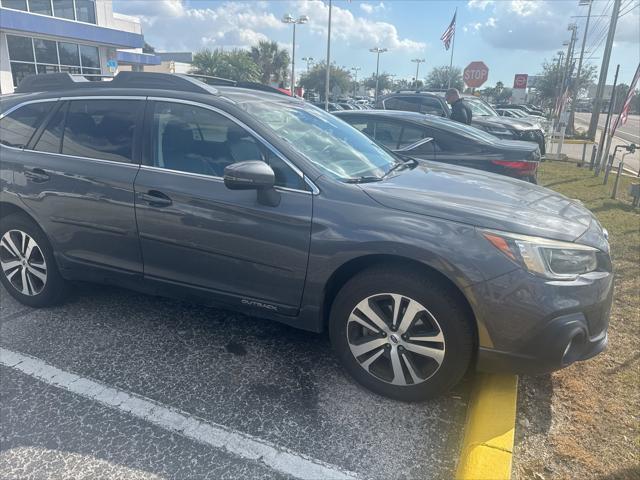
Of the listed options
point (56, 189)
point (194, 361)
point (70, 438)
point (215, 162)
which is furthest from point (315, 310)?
point (56, 189)

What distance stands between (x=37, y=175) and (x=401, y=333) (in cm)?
287

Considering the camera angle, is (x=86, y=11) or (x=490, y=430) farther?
(x=86, y=11)

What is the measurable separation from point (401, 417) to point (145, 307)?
2.28 metres

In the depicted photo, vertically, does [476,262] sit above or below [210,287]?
above

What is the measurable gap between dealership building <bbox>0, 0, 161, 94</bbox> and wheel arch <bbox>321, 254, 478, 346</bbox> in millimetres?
21944

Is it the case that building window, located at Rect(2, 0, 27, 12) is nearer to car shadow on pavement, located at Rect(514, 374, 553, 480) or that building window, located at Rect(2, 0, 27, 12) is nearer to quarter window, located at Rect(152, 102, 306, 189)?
quarter window, located at Rect(152, 102, 306, 189)

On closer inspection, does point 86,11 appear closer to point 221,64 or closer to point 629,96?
point 221,64

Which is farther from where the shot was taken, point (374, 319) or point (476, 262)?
point (374, 319)

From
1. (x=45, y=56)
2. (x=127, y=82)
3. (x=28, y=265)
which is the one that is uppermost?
(x=45, y=56)

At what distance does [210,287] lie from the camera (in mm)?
3137

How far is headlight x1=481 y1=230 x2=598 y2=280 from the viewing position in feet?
7.88

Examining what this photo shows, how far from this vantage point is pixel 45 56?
25141 millimetres

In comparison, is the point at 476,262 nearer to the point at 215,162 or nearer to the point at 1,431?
the point at 215,162

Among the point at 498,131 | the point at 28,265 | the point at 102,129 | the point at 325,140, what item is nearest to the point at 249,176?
the point at 325,140
